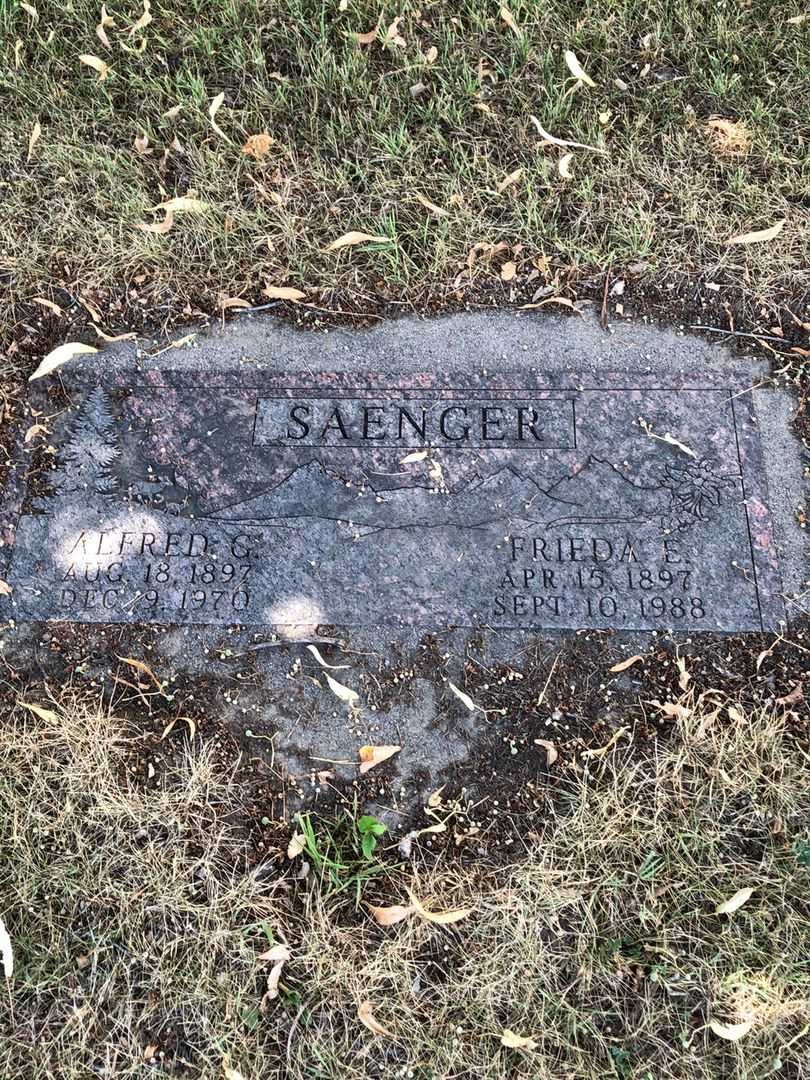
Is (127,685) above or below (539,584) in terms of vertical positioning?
below

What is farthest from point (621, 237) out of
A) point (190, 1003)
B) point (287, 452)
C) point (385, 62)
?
point (190, 1003)

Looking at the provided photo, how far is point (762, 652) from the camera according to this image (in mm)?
2141

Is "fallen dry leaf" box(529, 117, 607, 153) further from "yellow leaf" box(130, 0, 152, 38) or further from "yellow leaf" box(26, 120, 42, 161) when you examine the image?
"yellow leaf" box(26, 120, 42, 161)

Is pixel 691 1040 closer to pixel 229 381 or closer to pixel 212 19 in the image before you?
pixel 229 381

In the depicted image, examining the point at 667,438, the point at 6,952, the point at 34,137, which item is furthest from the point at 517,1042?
the point at 34,137

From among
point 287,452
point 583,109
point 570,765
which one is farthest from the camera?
point 583,109

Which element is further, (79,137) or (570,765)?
(79,137)

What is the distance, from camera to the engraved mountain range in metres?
2.26

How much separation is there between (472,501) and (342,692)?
64cm

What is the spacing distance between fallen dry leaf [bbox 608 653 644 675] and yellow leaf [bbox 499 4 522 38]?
215 cm

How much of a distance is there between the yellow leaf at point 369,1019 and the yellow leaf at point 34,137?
108 inches

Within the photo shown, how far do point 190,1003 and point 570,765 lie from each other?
3.49 feet

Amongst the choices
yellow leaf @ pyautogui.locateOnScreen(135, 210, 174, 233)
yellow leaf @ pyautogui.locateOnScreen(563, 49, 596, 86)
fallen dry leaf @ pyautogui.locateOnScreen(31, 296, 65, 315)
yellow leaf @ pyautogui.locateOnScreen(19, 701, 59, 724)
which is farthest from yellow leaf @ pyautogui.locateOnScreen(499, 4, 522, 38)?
yellow leaf @ pyautogui.locateOnScreen(19, 701, 59, 724)

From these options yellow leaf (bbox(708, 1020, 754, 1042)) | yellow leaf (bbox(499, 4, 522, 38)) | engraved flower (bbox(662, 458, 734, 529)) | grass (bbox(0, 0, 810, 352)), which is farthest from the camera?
yellow leaf (bbox(499, 4, 522, 38))
